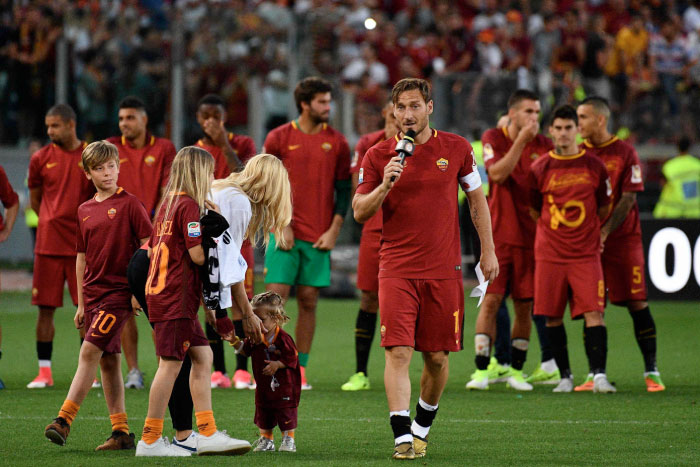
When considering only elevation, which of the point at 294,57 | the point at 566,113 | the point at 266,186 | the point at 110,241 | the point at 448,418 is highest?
the point at 294,57

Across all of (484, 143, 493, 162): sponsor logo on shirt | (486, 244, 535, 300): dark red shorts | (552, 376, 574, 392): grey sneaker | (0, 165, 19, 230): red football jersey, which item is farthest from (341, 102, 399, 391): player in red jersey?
(0, 165, 19, 230): red football jersey

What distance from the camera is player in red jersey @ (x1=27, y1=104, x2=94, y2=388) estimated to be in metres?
9.28

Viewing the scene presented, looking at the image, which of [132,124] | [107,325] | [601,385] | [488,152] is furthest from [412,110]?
[132,124]

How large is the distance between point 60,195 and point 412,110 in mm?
4167

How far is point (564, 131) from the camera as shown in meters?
9.00

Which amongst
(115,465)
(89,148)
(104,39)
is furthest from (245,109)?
(115,465)

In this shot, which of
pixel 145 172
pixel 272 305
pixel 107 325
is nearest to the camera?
pixel 107 325

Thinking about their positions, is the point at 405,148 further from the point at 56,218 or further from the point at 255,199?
the point at 56,218

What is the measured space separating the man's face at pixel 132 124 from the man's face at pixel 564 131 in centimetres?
337

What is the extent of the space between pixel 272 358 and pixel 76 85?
40.0 ft

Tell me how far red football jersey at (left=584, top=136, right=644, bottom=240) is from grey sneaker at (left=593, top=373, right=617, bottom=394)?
1200 mm

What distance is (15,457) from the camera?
6.17 m

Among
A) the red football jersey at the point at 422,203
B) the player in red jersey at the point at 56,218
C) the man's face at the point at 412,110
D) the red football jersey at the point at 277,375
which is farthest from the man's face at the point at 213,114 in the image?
the man's face at the point at 412,110

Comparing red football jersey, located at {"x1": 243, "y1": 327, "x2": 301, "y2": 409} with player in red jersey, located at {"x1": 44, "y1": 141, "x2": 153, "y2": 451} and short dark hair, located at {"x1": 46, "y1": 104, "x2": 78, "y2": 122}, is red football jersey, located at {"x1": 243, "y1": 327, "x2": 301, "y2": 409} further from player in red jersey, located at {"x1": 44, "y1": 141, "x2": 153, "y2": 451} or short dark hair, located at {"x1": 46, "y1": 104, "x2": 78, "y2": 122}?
short dark hair, located at {"x1": 46, "y1": 104, "x2": 78, "y2": 122}
